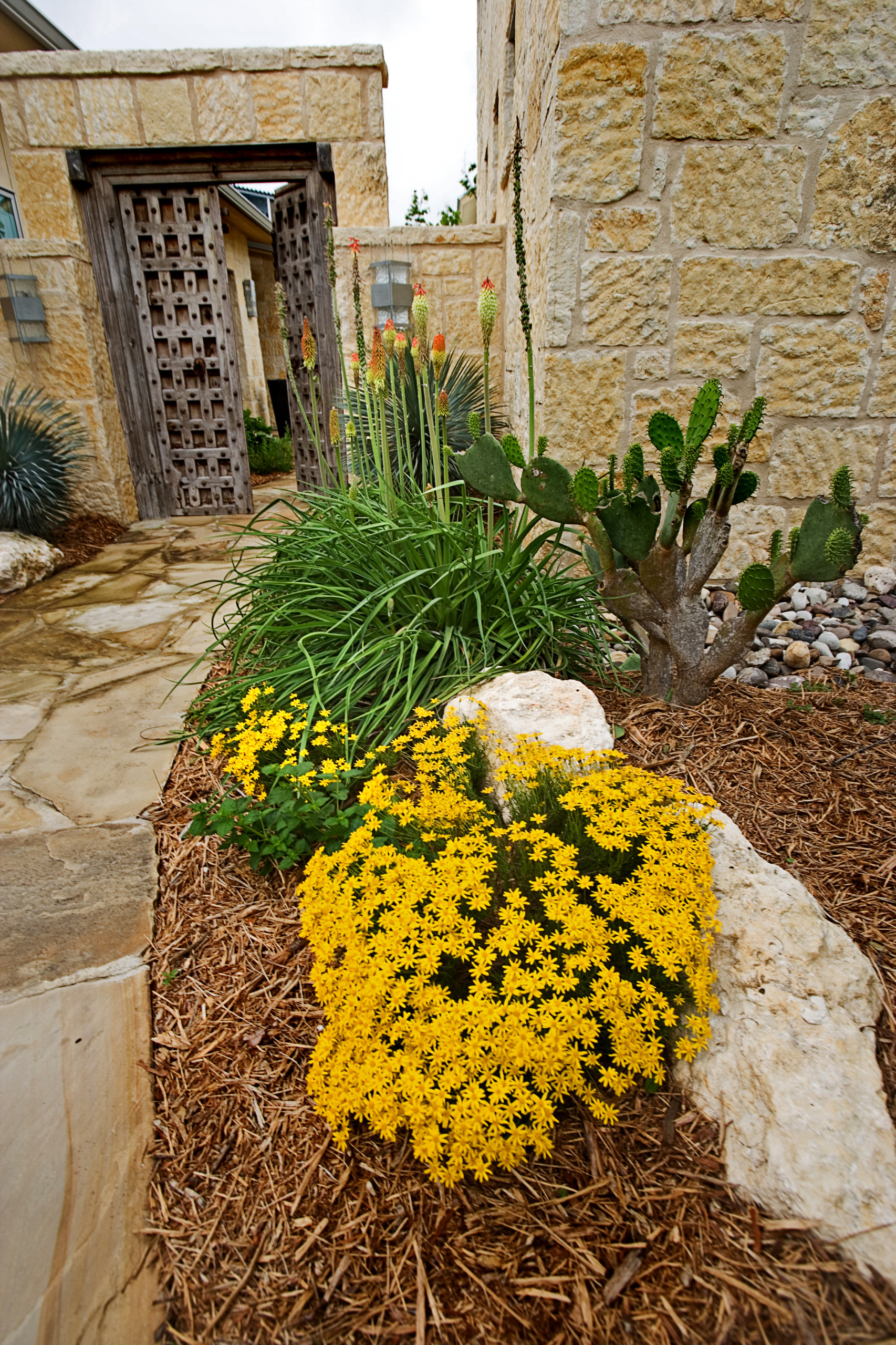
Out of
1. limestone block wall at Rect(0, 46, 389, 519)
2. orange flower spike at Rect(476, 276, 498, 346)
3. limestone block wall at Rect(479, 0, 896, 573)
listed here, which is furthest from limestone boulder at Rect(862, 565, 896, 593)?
limestone block wall at Rect(0, 46, 389, 519)

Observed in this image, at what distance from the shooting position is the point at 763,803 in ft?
5.25

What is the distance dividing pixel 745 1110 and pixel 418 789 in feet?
2.97

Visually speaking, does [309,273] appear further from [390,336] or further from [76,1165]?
[76,1165]

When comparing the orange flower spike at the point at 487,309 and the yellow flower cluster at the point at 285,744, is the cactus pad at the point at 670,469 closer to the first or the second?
the orange flower spike at the point at 487,309

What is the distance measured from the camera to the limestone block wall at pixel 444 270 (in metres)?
4.54

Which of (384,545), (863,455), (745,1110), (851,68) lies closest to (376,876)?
(745,1110)

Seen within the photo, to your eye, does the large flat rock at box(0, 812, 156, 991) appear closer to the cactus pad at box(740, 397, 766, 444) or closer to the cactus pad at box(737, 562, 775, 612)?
the cactus pad at box(737, 562, 775, 612)

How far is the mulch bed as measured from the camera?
15.4 feet

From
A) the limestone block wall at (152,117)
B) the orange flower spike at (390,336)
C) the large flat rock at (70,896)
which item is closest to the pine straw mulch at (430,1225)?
the large flat rock at (70,896)

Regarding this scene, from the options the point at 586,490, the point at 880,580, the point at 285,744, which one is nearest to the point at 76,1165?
the point at 285,744

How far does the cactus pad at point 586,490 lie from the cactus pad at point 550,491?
46mm

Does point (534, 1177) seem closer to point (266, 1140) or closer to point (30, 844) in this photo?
point (266, 1140)

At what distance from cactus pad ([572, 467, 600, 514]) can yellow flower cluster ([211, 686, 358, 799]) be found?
2.71 feet

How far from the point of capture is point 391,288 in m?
4.43
